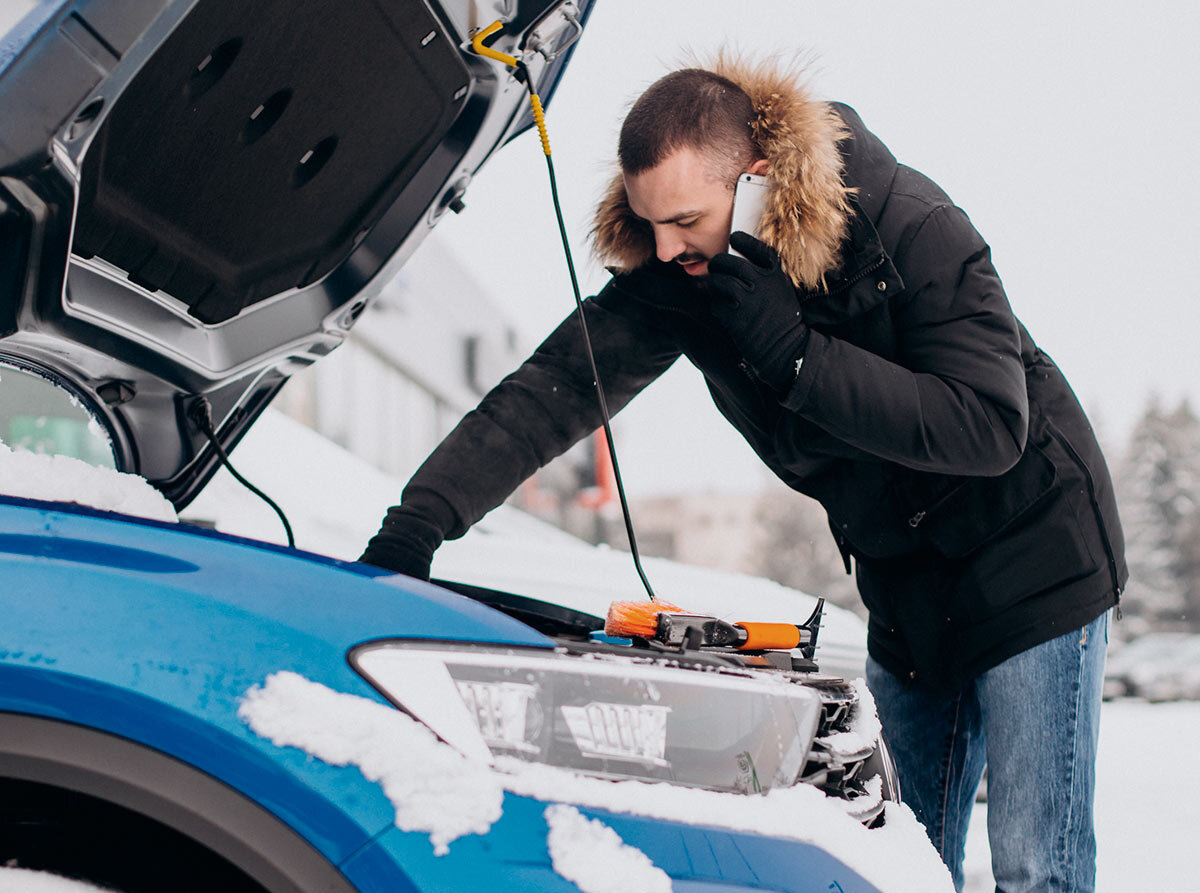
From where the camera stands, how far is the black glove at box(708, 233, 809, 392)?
1559 mm

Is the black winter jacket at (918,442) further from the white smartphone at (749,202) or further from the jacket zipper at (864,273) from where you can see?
the white smartphone at (749,202)

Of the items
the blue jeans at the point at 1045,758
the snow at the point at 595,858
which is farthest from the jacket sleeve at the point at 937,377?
the snow at the point at 595,858

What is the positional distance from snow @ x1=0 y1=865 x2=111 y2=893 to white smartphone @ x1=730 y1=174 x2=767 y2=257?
4.24ft

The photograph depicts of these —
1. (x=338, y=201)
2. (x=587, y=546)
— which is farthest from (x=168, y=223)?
(x=587, y=546)

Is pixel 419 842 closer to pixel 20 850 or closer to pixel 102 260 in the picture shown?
pixel 20 850

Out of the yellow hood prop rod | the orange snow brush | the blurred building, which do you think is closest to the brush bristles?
the orange snow brush

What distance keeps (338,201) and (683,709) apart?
1255 millimetres

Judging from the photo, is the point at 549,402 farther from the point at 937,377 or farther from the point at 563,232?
the point at 937,377

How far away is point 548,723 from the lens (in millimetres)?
1001

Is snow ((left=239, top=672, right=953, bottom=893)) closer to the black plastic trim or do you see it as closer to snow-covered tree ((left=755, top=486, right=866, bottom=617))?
the black plastic trim

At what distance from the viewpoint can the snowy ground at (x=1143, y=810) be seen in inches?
117

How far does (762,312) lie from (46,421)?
132 centimetres

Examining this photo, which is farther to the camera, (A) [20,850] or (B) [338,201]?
(B) [338,201]

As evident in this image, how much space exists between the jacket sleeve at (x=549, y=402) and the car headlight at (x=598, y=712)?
2.78 feet
